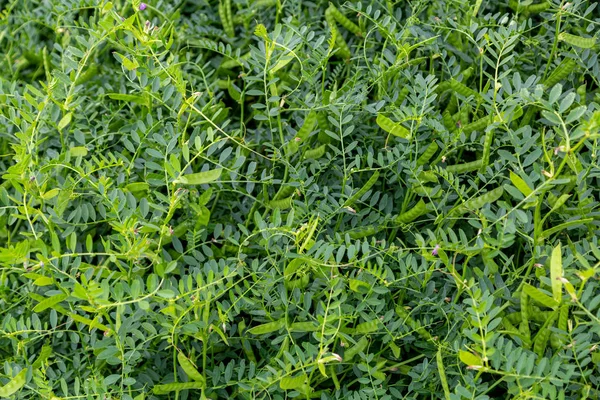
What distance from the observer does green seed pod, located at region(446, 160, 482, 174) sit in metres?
1.54

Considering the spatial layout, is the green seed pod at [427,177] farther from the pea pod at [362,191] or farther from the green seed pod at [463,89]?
the green seed pod at [463,89]

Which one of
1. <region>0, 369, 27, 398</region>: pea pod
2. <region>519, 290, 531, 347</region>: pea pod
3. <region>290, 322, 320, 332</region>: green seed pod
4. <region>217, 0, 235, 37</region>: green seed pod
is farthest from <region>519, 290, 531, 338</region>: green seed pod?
<region>217, 0, 235, 37</region>: green seed pod

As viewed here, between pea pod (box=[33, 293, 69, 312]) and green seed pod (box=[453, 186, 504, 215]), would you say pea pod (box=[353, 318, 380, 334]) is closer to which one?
green seed pod (box=[453, 186, 504, 215])

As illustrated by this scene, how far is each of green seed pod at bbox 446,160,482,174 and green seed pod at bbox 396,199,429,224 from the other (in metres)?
0.10

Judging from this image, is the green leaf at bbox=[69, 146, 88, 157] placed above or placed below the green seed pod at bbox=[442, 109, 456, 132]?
below

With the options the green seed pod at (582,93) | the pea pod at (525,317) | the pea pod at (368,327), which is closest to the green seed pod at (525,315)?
the pea pod at (525,317)

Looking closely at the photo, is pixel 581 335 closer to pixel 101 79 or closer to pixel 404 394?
pixel 404 394

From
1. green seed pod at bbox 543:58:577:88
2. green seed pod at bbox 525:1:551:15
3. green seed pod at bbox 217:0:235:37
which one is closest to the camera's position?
green seed pod at bbox 543:58:577:88

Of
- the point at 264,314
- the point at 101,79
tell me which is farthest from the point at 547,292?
the point at 101,79

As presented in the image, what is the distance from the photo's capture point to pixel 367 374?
1399mm

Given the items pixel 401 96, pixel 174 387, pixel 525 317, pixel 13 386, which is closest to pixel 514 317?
pixel 525 317

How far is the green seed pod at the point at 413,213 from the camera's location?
4.83ft

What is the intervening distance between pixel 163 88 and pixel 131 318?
20.2 inches

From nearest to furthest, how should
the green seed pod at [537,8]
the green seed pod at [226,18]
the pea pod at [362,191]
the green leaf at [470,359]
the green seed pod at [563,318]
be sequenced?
the green leaf at [470,359] < the green seed pod at [563,318] < the pea pod at [362,191] < the green seed pod at [537,8] < the green seed pod at [226,18]
